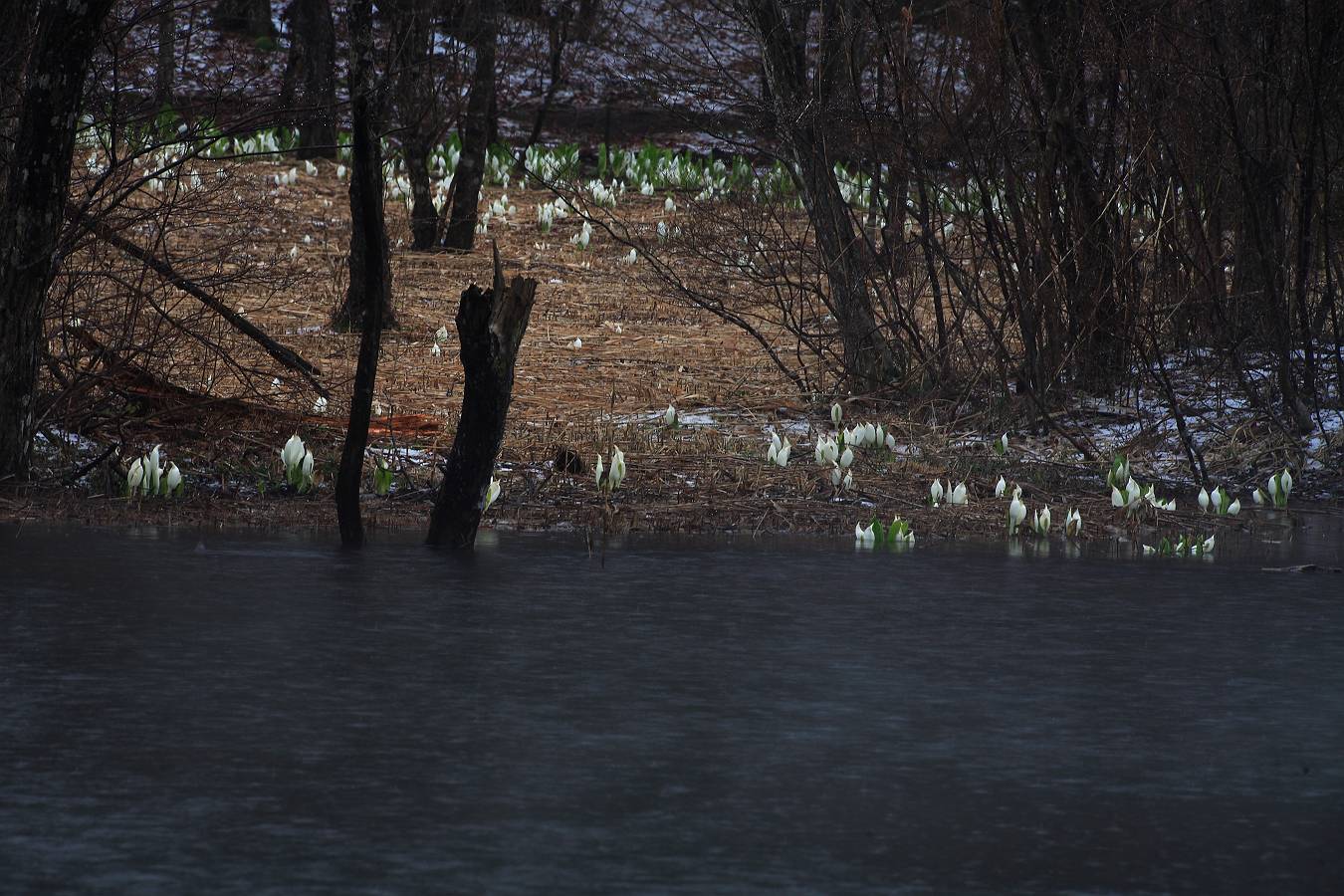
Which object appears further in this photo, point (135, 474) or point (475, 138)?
point (475, 138)

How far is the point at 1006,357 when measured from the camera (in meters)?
8.53

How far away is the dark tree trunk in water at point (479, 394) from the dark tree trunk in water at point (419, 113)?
3297mm

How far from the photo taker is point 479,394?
18.3ft

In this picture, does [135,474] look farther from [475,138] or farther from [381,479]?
[475,138]

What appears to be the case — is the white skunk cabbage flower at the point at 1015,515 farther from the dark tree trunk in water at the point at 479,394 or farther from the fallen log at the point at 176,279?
the fallen log at the point at 176,279

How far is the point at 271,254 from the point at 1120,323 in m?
6.85

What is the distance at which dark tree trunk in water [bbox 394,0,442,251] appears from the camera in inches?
389

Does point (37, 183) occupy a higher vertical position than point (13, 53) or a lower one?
lower

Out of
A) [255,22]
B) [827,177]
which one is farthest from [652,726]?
[255,22]

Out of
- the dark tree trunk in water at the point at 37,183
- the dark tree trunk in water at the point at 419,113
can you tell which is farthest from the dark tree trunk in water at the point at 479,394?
the dark tree trunk in water at the point at 419,113

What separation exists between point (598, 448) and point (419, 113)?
469 cm

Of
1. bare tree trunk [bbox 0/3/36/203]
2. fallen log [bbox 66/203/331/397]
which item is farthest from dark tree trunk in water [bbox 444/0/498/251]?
bare tree trunk [bbox 0/3/36/203]

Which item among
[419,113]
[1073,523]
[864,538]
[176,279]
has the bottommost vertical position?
[864,538]

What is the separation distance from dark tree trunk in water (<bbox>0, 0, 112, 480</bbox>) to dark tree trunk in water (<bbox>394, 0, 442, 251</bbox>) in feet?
8.09
